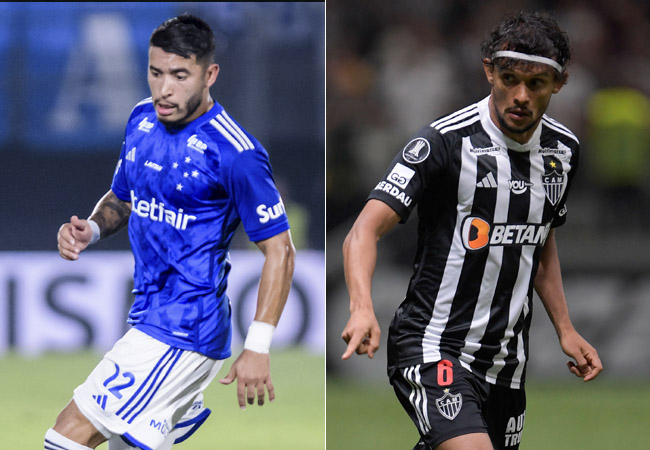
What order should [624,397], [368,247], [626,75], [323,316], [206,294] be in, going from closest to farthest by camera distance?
[368,247] → [206,294] → [624,397] → [323,316] → [626,75]

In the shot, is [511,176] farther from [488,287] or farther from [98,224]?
[98,224]

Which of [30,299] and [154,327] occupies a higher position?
[154,327]

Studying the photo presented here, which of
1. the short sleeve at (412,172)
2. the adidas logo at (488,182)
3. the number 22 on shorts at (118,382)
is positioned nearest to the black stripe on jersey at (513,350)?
the adidas logo at (488,182)

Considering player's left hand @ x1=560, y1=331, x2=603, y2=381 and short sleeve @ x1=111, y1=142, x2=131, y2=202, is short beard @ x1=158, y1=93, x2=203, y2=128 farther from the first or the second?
player's left hand @ x1=560, y1=331, x2=603, y2=381

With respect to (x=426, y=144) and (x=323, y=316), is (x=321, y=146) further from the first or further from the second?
(x=426, y=144)

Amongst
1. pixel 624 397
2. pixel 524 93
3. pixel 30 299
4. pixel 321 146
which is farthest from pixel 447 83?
pixel 524 93

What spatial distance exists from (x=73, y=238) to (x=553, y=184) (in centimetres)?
198

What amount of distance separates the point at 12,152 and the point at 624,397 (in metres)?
6.69

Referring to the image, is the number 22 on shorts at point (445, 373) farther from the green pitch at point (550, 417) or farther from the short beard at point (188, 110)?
the green pitch at point (550, 417)

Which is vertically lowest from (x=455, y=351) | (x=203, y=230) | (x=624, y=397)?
(x=624, y=397)

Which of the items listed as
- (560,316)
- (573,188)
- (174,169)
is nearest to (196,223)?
(174,169)

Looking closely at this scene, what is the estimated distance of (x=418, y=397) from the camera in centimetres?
417

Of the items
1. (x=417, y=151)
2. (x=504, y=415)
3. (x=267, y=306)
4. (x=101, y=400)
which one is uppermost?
(x=417, y=151)

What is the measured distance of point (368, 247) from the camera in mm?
3879
